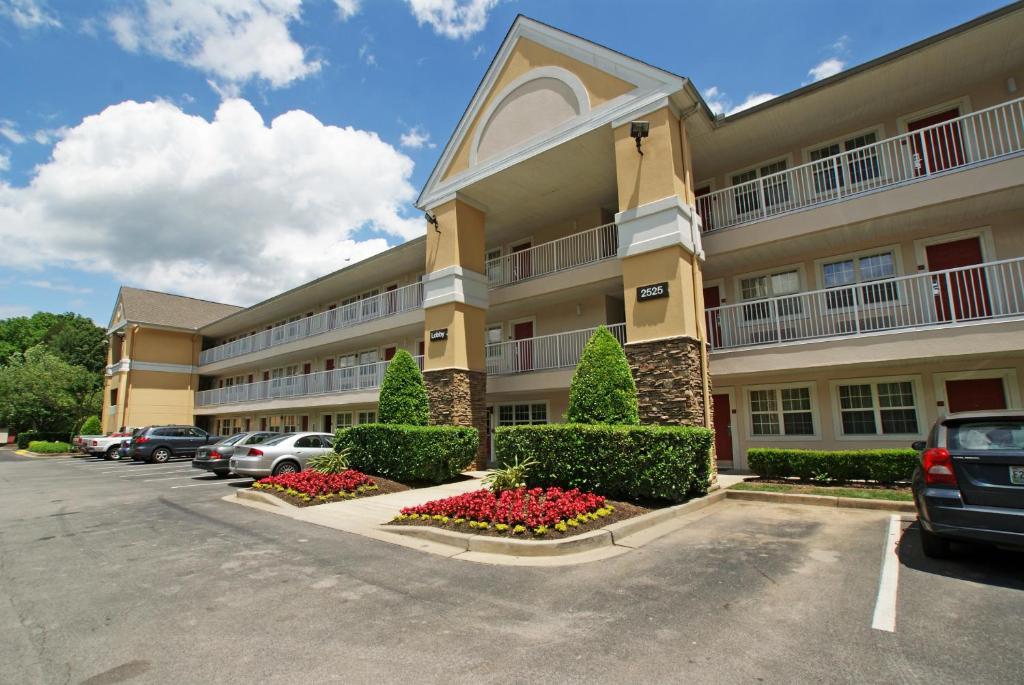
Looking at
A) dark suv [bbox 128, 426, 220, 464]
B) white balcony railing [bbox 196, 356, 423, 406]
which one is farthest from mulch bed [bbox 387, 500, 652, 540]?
dark suv [bbox 128, 426, 220, 464]

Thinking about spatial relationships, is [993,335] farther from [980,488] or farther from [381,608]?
[381,608]

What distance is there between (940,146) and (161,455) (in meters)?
32.1

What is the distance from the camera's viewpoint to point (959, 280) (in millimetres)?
12164

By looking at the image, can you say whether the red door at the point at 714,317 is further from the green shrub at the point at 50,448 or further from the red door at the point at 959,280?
the green shrub at the point at 50,448

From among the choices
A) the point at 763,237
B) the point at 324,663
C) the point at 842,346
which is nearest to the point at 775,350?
the point at 842,346

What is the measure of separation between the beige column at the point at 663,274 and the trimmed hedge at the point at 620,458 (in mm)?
1581

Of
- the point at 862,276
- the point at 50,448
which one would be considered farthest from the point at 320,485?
the point at 50,448

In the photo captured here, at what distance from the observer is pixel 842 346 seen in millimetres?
11859

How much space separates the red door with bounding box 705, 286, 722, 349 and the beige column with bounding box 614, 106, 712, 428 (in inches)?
69.9

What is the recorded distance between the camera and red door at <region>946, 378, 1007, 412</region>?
1180 centimetres

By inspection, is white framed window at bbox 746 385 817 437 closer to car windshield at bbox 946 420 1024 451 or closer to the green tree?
car windshield at bbox 946 420 1024 451

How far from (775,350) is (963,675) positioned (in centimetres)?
1025

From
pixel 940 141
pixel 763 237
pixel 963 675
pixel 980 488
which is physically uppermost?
pixel 940 141

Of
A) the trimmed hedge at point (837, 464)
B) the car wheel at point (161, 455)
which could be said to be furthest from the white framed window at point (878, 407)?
the car wheel at point (161, 455)
